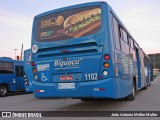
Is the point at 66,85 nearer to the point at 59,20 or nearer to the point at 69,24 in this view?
the point at 69,24

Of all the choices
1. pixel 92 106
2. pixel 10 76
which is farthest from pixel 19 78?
pixel 92 106

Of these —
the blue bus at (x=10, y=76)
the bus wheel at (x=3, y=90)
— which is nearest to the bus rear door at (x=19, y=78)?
the blue bus at (x=10, y=76)

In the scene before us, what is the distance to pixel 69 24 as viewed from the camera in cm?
846

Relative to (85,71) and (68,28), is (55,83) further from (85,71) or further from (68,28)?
(68,28)

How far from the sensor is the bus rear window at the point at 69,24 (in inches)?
322

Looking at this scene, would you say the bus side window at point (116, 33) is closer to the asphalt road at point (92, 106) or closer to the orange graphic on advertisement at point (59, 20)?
the orange graphic on advertisement at point (59, 20)

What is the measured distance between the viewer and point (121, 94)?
8.54m

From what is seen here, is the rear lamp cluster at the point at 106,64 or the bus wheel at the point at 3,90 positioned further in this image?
the bus wheel at the point at 3,90

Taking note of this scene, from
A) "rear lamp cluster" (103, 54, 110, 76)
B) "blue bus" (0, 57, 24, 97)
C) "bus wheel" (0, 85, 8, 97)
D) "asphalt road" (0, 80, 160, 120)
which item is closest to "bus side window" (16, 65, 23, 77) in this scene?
"blue bus" (0, 57, 24, 97)

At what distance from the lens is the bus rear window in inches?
322

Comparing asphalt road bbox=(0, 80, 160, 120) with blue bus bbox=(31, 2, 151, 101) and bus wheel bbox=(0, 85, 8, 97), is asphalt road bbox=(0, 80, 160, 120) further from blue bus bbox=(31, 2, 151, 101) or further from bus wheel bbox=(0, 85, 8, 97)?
bus wheel bbox=(0, 85, 8, 97)

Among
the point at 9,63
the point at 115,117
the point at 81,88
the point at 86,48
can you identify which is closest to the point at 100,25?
the point at 86,48

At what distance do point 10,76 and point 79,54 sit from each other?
1219 centimetres

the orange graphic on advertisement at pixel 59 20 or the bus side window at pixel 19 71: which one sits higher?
the orange graphic on advertisement at pixel 59 20
